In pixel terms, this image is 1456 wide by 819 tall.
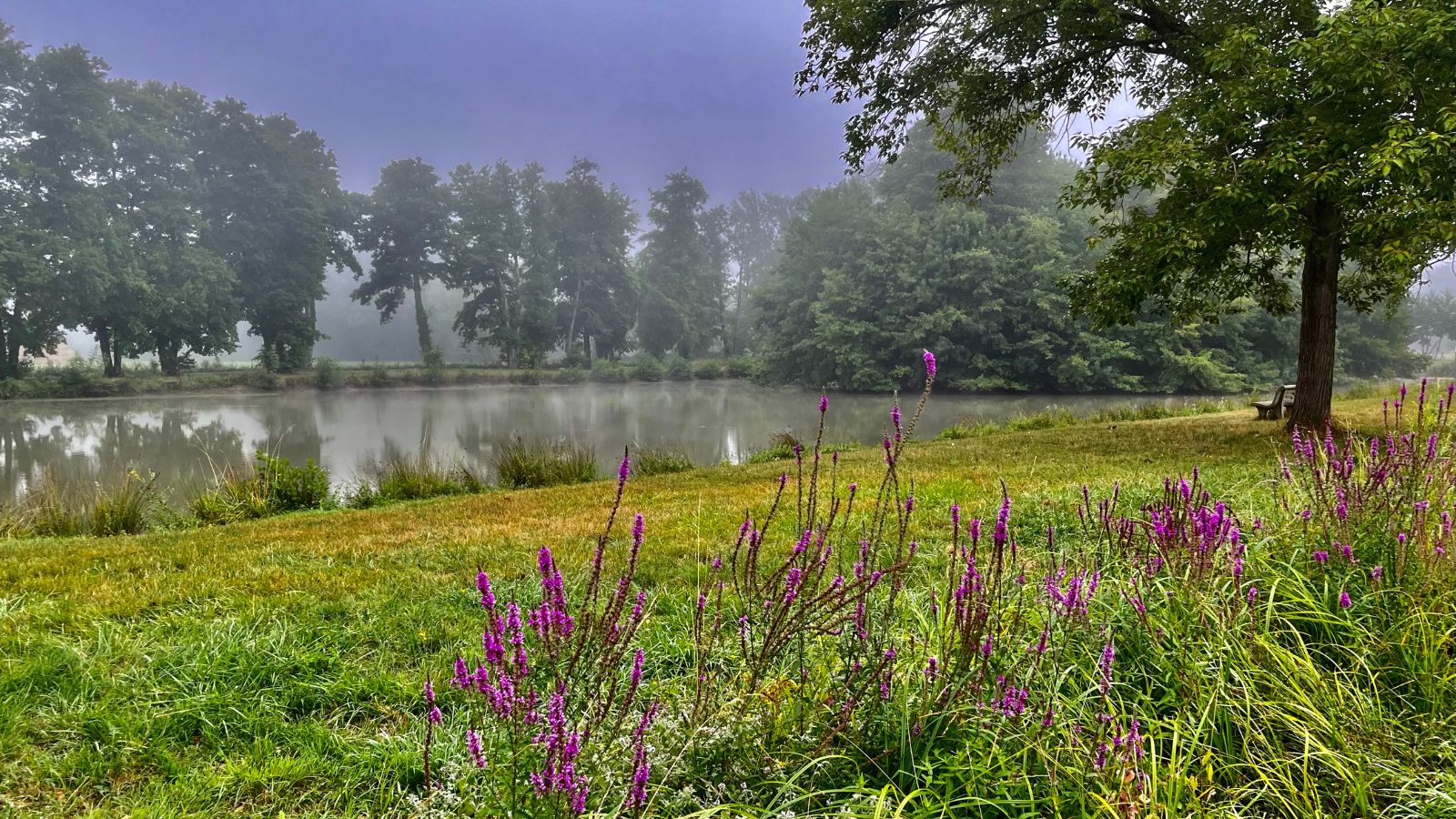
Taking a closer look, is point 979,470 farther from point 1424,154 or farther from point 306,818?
point 306,818

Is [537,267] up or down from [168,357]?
up

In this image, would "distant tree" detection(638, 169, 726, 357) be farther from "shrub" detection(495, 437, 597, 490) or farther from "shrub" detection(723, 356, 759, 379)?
"shrub" detection(495, 437, 597, 490)

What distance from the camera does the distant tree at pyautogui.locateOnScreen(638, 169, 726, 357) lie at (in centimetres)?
4988

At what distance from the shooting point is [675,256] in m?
52.2

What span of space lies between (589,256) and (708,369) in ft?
44.4

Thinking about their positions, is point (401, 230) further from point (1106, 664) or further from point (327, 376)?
point (1106, 664)

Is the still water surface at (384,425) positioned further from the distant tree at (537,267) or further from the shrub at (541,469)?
the distant tree at (537,267)

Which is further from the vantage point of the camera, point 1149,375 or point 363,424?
point 1149,375

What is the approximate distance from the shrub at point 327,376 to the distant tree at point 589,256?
17259 mm

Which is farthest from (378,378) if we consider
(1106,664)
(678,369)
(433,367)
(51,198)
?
(1106,664)

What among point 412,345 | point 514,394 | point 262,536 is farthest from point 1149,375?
point 412,345

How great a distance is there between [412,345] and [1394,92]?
78654 millimetres

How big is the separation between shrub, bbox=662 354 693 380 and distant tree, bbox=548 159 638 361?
7.34 meters

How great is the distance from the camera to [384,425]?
20.0m
